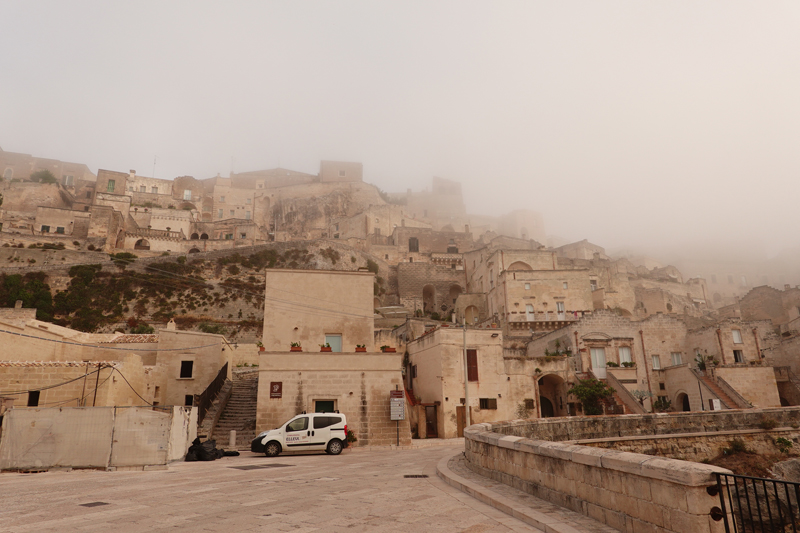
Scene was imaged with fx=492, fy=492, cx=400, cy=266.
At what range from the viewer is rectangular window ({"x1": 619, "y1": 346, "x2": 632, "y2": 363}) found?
34.6 metres

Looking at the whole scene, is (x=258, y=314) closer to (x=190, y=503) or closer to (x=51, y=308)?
(x=51, y=308)

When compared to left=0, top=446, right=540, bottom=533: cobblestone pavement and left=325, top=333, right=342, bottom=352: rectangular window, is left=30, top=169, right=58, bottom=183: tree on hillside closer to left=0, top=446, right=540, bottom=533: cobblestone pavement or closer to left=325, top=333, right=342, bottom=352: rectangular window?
left=325, top=333, right=342, bottom=352: rectangular window

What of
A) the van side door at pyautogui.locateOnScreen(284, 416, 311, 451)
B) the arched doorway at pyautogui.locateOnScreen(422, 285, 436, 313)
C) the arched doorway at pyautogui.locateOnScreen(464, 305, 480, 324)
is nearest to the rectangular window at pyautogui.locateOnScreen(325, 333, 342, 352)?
the van side door at pyautogui.locateOnScreen(284, 416, 311, 451)

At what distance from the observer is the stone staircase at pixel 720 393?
2953cm

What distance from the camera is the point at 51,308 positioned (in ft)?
157

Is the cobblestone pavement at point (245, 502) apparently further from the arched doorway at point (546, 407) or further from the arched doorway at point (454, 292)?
the arched doorway at point (454, 292)

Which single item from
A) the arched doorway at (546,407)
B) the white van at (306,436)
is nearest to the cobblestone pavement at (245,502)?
the white van at (306,436)

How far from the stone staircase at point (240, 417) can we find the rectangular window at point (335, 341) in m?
4.74

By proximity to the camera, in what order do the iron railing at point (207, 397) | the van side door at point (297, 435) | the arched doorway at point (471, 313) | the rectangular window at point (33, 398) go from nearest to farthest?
the van side door at point (297, 435)
the rectangular window at point (33, 398)
the iron railing at point (207, 397)
the arched doorway at point (471, 313)

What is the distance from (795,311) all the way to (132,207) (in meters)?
86.4

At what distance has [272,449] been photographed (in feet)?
56.4

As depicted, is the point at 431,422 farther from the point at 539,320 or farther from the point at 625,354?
the point at 539,320

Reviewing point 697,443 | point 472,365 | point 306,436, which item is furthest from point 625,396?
point 306,436

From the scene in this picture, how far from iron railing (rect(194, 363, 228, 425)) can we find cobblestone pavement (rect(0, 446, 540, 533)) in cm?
816
